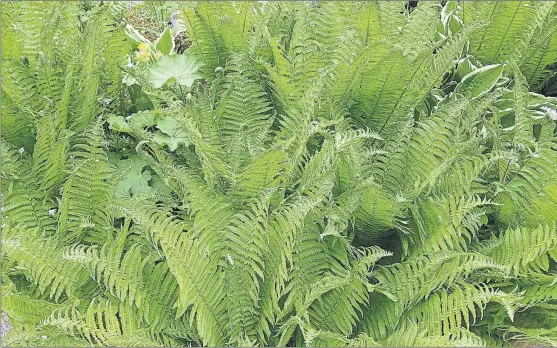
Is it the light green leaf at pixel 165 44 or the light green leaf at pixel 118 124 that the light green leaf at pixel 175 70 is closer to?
the light green leaf at pixel 118 124

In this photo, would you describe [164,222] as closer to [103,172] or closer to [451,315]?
[103,172]

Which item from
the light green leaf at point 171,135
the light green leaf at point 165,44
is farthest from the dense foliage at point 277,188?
the light green leaf at point 165,44

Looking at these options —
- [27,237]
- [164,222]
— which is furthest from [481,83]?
[27,237]

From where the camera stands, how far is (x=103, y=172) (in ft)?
6.72

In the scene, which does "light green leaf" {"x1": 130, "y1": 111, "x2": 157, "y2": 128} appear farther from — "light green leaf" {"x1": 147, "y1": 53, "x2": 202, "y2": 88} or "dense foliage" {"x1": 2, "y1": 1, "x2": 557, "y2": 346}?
"light green leaf" {"x1": 147, "y1": 53, "x2": 202, "y2": 88}

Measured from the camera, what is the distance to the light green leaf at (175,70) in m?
2.34

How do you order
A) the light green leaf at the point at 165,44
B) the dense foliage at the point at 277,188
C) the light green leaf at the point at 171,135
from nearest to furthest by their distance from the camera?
the dense foliage at the point at 277,188, the light green leaf at the point at 171,135, the light green leaf at the point at 165,44

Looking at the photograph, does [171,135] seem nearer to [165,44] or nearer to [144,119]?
[144,119]

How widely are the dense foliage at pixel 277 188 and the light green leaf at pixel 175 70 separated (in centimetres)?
1

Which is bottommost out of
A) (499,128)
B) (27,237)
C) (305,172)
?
(27,237)

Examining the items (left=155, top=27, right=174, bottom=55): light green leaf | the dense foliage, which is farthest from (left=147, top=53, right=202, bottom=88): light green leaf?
(left=155, top=27, right=174, bottom=55): light green leaf

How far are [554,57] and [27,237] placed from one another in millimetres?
2460

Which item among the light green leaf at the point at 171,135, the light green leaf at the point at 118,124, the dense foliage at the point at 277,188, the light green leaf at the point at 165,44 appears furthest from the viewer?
the light green leaf at the point at 165,44

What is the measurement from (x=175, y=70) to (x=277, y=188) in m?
0.92
